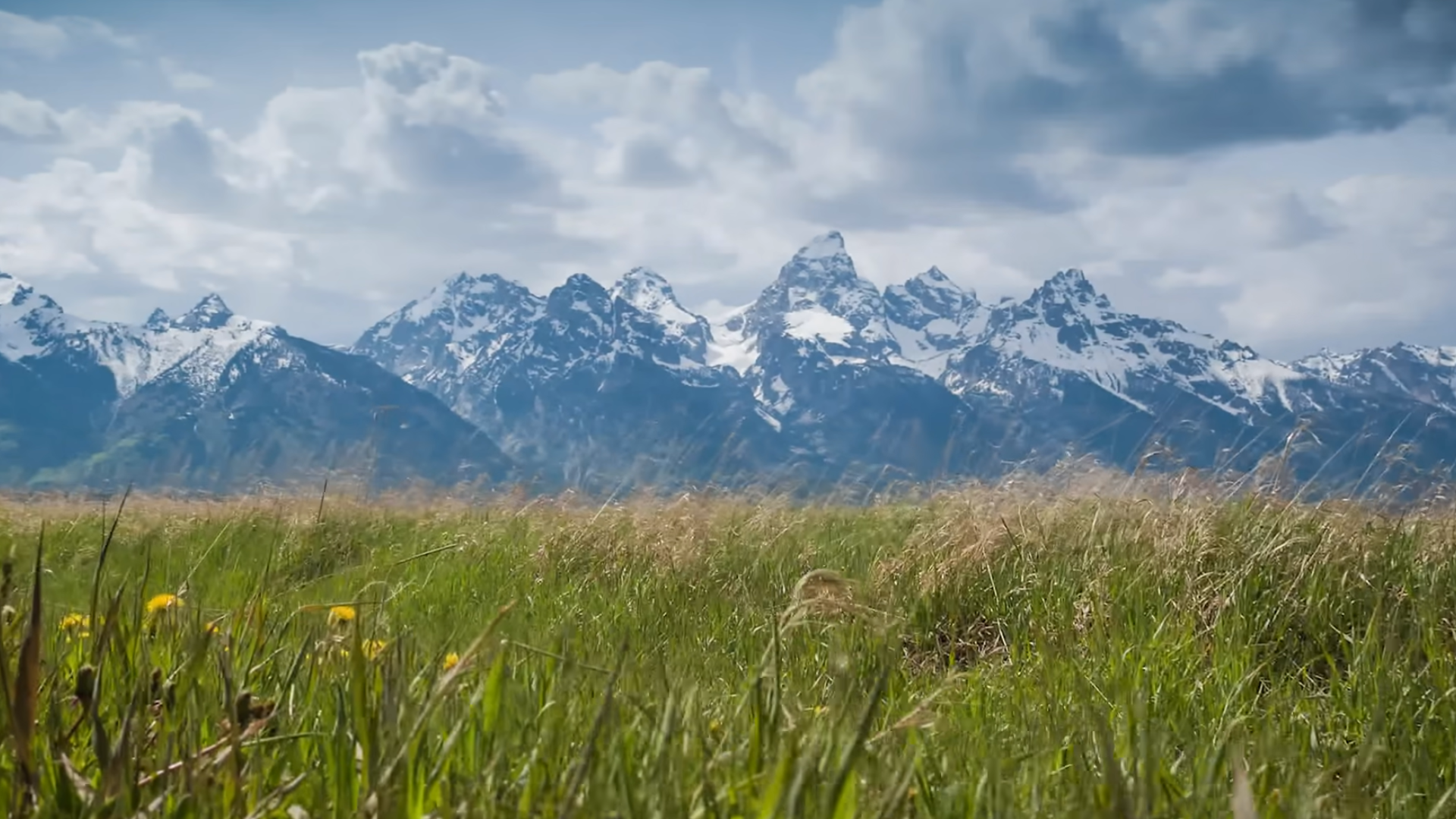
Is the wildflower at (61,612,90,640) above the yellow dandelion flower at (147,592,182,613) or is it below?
below

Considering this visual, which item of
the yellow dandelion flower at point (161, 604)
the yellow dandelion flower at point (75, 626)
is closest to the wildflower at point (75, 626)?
the yellow dandelion flower at point (75, 626)

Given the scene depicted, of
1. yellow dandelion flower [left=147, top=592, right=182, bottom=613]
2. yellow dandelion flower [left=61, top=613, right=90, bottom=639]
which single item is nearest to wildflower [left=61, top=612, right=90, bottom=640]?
yellow dandelion flower [left=61, top=613, right=90, bottom=639]

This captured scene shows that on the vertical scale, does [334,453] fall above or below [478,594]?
above

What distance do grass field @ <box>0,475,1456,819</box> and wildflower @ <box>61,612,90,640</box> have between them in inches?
1.1

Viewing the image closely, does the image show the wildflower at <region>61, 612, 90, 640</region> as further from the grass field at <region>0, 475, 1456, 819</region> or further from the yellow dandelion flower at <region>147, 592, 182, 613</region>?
the yellow dandelion flower at <region>147, 592, 182, 613</region>

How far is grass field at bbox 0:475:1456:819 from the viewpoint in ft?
6.64

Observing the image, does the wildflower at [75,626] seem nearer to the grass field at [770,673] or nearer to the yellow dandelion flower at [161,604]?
the grass field at [770,673]

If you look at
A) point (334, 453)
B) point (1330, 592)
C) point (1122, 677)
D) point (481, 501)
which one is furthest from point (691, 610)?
point (481, 501)

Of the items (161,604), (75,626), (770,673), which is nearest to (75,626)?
(75,626)

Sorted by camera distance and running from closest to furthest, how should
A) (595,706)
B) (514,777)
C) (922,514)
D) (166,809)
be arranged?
(166,809) < (514,777) < (595,706) < (922,514)

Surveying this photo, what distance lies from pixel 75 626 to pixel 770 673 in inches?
98.6

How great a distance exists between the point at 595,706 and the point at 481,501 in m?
11.9

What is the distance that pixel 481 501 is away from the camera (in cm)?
1447

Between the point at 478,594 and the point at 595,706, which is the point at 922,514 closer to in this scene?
the point at 478,594
